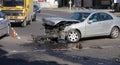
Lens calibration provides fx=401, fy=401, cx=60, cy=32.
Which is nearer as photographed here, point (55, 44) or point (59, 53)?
point (59, 53)

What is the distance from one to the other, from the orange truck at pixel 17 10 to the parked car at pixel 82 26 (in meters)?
10.8

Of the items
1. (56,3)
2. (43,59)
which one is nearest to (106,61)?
(43,59)

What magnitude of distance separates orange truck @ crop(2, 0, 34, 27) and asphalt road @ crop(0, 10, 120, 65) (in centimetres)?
1048

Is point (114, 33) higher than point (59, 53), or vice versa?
point (114, 33)

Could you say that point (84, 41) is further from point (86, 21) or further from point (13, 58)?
point (13, 58)

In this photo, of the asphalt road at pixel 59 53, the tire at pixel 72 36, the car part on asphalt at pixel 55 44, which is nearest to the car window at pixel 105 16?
the asphalt road at pixel 59 53

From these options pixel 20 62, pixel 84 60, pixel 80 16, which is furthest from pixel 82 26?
pixel 20 62

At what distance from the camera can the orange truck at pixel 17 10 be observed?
30812mm

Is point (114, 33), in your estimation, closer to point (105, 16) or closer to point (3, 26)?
point (105, 16)

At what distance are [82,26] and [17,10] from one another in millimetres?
12267

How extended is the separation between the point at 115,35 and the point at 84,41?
6.51 feet

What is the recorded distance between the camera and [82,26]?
1952cm

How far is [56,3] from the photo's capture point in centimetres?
10006

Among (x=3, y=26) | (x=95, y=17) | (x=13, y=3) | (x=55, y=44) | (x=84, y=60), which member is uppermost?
(x=13, y=3)
